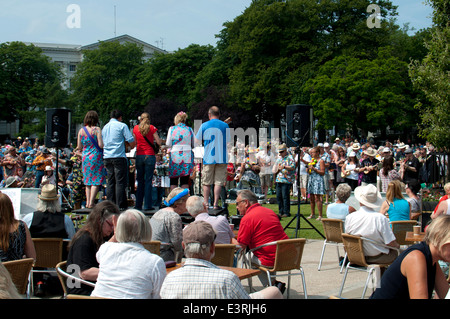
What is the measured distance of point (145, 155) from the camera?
925cm

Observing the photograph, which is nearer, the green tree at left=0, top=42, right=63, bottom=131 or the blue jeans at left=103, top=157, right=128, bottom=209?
the blue jeans at left=103, top=157, right=128, bottom=209

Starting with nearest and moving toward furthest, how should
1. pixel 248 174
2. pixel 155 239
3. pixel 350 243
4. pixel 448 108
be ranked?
pixel 155 239 < pixel 350 243 < pixel 248 174 < pixel 448 108

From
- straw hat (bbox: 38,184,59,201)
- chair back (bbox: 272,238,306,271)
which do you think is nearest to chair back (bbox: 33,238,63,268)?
straw hat (bbox: 38,184,59,201)

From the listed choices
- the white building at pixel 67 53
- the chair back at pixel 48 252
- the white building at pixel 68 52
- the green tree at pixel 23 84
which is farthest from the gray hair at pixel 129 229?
the white building at pixel 67 53

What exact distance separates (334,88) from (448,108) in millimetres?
21299

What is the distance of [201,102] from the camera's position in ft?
166

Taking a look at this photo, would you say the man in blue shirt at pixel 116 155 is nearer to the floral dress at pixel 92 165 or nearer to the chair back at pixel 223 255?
the floral dress at pixel 92 165

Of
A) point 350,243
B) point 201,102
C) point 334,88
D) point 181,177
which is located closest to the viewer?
point 350,243

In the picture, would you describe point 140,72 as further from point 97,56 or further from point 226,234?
point 226,234

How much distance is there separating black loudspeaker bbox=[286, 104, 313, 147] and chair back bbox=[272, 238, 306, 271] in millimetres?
4974

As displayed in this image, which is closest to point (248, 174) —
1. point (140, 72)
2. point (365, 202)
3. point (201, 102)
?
Answer: point (365, 202)

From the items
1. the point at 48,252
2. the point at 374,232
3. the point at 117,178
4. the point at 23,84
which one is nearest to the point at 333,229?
the point at 374,232

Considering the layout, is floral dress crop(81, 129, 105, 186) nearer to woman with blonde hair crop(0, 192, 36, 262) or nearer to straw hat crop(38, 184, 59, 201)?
straw hat crop(38, 184, 59, 201)

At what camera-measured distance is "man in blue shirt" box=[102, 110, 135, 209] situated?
8844mm
